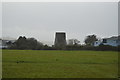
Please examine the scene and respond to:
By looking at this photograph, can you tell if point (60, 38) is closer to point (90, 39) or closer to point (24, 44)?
point (90, 39)

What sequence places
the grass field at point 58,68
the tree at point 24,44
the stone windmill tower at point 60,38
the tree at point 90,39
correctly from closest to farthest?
the grass field at point 58,68
the tree at point 24,44
the stone windmill tower at point 60,38
the tree at point 90,39

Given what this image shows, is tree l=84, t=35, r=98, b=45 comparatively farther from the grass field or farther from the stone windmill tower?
the grass field

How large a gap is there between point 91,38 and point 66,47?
49.5 feet

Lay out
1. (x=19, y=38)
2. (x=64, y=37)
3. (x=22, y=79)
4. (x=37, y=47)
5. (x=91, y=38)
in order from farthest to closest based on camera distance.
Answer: (x=91, y=38) → (x=64, y=37) → (x=19, y=38) → (x=37, y=47) → (x=22, y=79)

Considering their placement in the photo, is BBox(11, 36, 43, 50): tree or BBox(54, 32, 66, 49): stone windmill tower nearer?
BBox(11, 36, 43, 50): tree

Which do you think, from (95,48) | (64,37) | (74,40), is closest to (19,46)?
(64,37)

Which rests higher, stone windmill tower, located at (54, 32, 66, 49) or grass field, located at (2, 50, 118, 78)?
stone windmill tower, located at (54, 32, 66, 49)

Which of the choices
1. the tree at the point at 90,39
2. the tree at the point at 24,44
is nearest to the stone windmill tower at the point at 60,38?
the tree at the point at 24,44

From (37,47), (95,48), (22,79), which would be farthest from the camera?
(37,47)

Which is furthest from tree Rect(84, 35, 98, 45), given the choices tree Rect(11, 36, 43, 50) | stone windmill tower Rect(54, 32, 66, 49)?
tree Rect(11, 36, 43, 50)

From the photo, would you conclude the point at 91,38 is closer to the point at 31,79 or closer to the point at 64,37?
the point at 64,37

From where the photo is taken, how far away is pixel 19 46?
34.0 metres

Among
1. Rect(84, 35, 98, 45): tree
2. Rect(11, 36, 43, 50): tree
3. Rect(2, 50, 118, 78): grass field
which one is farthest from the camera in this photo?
Rect(84, 35, 98, 45): tree

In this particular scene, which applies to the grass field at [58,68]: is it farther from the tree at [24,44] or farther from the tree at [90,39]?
the tree at [90,39]
